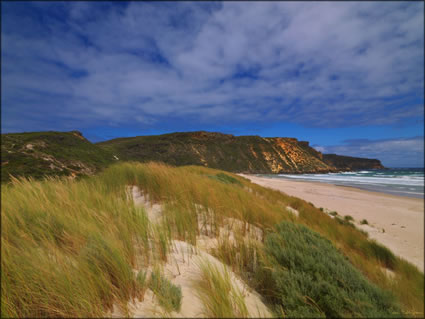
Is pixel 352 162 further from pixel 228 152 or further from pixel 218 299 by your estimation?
pixel 218 299

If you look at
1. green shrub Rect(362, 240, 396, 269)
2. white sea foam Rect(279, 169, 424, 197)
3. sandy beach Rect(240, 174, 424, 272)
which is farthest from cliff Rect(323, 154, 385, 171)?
green shrub Rect(362, 240, 396, 269)

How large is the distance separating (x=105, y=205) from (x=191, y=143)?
2523 inches

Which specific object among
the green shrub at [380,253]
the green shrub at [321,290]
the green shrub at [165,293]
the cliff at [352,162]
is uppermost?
the cliff at [352,162]

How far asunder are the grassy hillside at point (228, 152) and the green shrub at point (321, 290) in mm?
51147

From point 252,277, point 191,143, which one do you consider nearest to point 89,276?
point 252,277

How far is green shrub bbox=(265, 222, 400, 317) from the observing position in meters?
1.47

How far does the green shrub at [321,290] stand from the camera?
4.83ft

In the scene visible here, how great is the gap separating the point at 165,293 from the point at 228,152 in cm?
6586

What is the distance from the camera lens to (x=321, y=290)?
161 cm

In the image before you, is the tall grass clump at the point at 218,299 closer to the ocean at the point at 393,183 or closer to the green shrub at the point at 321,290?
the green shrub at the point at 321,290

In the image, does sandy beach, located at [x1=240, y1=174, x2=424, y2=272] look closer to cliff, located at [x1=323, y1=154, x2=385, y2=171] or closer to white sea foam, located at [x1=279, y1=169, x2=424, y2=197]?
white sea foam, located at [x1=279, y1=169, x2=424, y2=197]

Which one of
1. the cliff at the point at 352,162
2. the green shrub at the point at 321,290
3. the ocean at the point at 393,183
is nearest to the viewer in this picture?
the green shrub at the point at 321,290

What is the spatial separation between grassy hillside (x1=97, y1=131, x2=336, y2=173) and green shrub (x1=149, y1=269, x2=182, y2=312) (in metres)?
51.4

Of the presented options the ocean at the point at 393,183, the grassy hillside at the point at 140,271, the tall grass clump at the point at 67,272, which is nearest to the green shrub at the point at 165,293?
the grassy hillside at the point at 140,271
